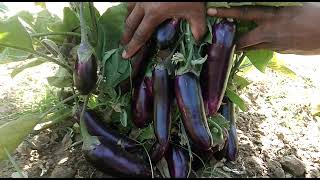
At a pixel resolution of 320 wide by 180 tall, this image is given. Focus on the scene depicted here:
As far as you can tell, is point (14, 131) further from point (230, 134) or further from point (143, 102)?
point (230, 134)

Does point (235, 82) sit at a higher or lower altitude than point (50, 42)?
lower

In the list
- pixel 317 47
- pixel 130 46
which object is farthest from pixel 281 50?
pixel 130 46

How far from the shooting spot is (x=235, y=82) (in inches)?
71.1

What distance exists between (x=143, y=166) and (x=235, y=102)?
1.29 ft

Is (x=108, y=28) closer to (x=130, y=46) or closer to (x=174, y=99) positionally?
(x=130, y=46)

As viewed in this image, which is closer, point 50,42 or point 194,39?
point 194,39

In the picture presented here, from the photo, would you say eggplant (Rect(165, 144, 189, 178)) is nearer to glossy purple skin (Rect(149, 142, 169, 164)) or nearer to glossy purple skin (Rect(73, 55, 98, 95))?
glossy purple skin (Rect(149, 142, 169, 164))

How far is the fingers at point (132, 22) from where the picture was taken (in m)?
1.41

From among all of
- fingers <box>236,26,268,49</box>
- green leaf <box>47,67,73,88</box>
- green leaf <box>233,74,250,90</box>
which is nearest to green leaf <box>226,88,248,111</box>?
green leaf <box>233,74,250,90</box>

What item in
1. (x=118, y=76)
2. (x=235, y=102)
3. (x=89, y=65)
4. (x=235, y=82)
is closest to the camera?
(x=89, y=65)

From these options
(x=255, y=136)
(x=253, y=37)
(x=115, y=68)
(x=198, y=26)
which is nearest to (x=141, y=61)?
(x=115, y=68)

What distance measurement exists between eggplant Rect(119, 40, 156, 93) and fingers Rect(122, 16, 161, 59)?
3cm

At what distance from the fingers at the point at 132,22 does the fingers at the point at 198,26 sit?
0.13 meters

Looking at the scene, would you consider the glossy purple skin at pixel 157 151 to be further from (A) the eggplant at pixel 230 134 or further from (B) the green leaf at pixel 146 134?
(A) the eggplant at pixel 230 134
